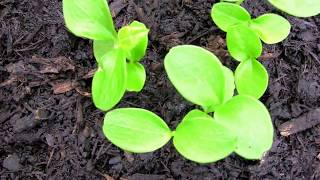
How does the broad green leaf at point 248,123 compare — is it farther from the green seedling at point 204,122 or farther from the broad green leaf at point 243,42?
the broad green leaf at point 243,42

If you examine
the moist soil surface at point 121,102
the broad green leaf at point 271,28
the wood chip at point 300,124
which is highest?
the broad green leaf at point 271,28

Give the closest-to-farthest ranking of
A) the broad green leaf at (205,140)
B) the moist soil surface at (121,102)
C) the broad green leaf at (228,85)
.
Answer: the broad green leaf at (205,140)
the broad green leaf at (228,85)
the moist soil surface at (121,102)

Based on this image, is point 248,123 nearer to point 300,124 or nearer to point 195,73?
point 195,73

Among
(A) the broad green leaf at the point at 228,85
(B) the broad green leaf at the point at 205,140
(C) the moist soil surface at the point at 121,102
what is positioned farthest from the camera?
(C) the moist soil surface at the point at 121,102

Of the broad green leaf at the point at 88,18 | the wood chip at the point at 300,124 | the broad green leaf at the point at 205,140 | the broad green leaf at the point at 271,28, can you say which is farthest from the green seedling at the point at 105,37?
the wood chip at the point at 300,124

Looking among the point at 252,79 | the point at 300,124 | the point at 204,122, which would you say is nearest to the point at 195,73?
the point at 204,122

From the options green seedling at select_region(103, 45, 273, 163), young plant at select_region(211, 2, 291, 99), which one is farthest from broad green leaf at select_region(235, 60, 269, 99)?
green seedling at select_region(103, 45, 273, 163)
